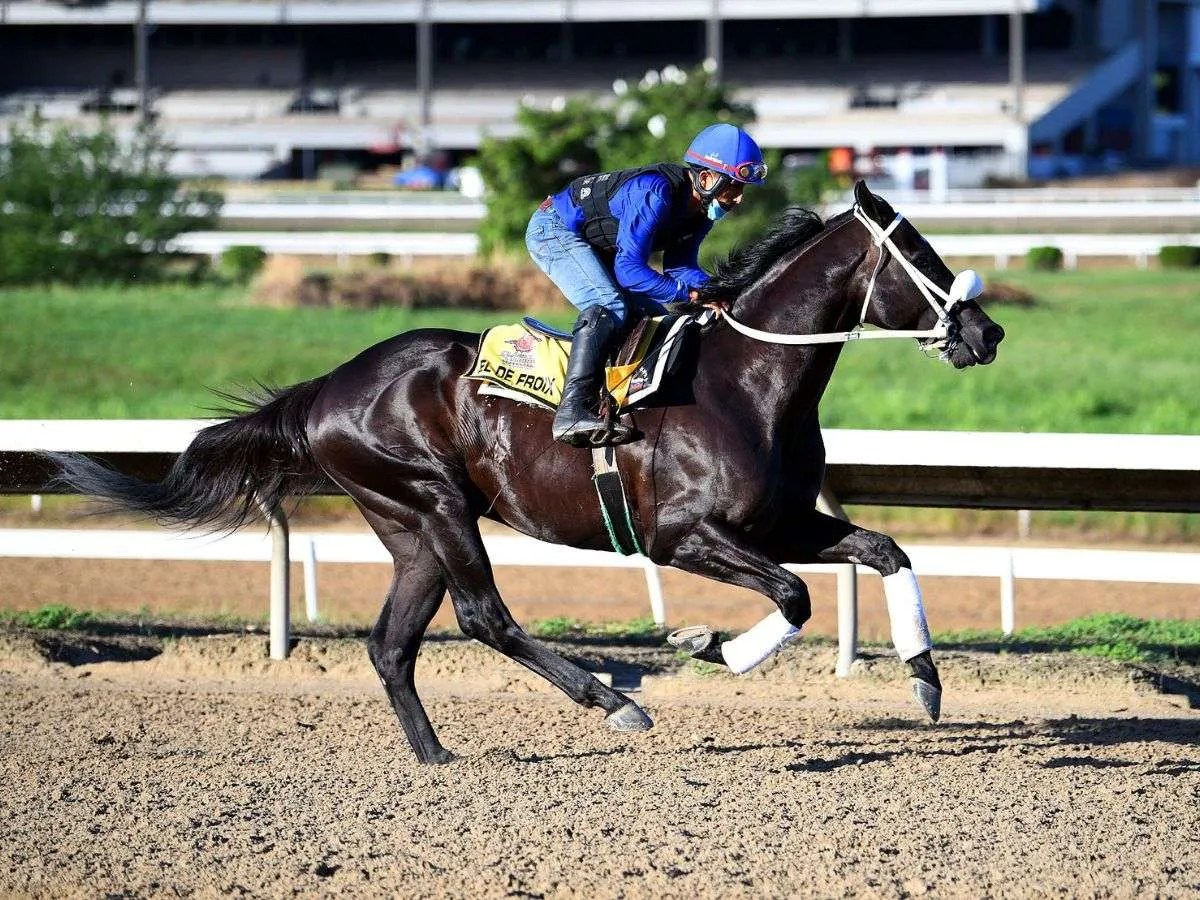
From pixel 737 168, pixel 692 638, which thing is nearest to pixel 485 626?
pixel 692 638

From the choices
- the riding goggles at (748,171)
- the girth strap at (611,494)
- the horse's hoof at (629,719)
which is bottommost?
the horse's hoof at (629,719)

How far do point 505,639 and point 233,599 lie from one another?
394cm

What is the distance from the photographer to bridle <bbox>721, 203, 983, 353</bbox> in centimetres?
515

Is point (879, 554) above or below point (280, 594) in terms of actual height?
above

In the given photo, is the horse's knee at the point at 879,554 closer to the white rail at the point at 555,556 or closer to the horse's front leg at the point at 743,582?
the horse's front leg at the point at 743,582

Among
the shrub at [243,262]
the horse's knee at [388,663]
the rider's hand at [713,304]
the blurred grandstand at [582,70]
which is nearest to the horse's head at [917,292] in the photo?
the rider's hand at [713,304]

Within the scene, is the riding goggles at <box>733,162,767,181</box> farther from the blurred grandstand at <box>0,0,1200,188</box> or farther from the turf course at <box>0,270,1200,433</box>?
the blurred grandstand at <box>0,0,1200,188</box>

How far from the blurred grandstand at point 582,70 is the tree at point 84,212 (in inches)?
933

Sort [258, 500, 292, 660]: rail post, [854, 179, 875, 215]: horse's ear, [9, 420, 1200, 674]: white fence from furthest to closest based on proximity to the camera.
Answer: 1. [258, 500, 292, 660]: rail post
2. [9, 420, 1200, 674]: white fence
3. [854, 179, 875, 215]: horse's ear

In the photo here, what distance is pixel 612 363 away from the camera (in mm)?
5398

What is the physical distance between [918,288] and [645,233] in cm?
90

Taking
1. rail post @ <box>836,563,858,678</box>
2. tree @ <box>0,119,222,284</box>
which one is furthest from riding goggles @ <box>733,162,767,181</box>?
tree @ <box>0,119,222,284</box>

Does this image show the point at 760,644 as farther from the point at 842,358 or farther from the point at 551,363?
the point at 842,358

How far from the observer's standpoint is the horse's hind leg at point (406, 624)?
18.5 feet
